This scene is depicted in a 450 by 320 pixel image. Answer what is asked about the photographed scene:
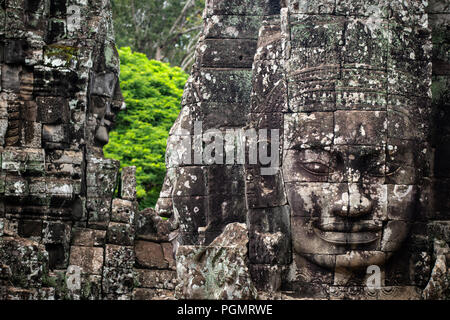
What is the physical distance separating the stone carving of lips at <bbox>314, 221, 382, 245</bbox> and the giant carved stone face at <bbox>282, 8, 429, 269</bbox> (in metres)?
0.01

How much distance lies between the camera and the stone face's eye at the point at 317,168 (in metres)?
8.65

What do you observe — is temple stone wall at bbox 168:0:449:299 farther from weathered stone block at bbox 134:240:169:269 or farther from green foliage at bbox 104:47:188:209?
green foliage at bbox 104:47:188:209

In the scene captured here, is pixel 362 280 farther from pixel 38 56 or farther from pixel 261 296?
pixel 38 56

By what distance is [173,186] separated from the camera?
11.1 m

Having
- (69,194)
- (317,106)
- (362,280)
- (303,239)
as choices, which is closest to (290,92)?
(317,106)

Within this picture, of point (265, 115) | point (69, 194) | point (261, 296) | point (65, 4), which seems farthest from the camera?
point (65, 4)

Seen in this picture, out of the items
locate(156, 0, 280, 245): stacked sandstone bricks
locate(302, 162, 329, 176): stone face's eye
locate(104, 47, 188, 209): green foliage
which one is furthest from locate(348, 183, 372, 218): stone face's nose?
locate(104, 47, 188, 209): green foliage

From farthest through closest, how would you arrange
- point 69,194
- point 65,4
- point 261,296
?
point 65,4, point 69,194, point 261,296

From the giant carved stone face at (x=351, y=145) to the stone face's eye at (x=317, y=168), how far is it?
0.01 metres

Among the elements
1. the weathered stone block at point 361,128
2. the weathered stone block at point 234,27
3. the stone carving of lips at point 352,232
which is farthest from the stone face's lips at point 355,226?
the weathered stone block at point 234,27

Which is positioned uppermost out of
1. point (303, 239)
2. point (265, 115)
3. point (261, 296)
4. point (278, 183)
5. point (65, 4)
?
point (65, 4)

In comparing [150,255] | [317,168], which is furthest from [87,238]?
[317,168]

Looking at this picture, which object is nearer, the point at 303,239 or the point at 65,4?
Answer: the point at 303,239

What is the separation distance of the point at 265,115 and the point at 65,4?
382 centimetres
